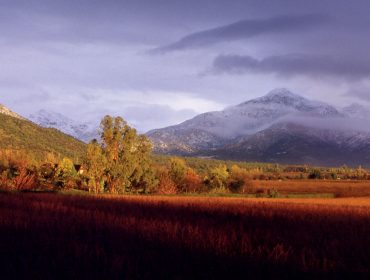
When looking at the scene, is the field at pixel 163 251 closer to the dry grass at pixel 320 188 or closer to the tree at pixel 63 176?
the tree at pixel 63 176

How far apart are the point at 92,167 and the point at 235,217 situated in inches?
1324

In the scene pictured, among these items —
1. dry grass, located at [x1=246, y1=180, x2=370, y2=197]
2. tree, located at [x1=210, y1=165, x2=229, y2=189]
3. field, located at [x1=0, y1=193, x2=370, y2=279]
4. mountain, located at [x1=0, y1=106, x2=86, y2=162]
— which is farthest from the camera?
mountain, located at [x1=0, y1=106, x2=86, y2=162]

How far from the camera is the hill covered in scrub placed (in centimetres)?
10981

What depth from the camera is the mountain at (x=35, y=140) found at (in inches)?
4323

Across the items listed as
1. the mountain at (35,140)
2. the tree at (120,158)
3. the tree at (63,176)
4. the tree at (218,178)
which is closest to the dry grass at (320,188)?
the tree at (218,178)

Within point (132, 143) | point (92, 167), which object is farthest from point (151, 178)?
point (92, 167)

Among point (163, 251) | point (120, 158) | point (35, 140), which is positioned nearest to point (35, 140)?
point (35, 140)

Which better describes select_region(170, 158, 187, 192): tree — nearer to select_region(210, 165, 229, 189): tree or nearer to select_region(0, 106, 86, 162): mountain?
select_region(210, 165, 229, 189): tree

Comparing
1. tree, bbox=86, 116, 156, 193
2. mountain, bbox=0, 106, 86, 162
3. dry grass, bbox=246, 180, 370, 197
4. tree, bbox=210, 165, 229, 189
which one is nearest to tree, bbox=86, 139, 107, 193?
tree, bbox=86, 116, 156, 193

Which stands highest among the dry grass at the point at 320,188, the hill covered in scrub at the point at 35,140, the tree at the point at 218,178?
the hill covered in scrub at the point at 35,140

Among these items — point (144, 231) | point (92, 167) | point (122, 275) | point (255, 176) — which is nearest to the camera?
point (122, 275)

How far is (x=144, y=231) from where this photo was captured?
6242 mm

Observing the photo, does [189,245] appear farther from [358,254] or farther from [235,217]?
[235,217]

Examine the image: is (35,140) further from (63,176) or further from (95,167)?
(95,167)
